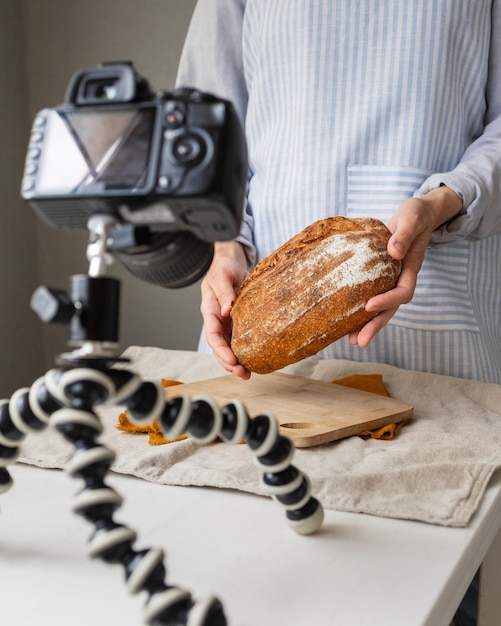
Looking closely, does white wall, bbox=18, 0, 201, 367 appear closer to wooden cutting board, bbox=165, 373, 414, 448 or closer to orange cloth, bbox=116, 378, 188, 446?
wooden cutting board, bbox=165, 373, 414, 448

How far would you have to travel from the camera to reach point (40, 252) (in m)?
2.63

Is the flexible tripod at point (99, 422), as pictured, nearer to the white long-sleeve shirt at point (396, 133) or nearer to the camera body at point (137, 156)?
the camera body at point (137, 156)

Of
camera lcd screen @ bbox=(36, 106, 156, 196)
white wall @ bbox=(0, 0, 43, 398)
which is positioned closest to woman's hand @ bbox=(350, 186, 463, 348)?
camera lcd screen @ bbox=(36, 106, 156, 196)

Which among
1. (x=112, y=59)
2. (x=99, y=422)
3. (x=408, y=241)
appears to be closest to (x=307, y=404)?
(x=408, y=241)

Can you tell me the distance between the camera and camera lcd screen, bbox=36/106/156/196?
0.48 meters

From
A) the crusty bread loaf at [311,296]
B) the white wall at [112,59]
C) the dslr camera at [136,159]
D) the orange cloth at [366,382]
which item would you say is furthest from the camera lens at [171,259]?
the white wall at [112,59]

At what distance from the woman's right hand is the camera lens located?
0.46 meters

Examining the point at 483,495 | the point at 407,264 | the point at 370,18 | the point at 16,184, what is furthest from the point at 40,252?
the point at 483,495

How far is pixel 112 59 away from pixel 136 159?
6.97 ft

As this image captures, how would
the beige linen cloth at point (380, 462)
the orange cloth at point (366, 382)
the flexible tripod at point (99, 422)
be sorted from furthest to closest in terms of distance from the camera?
the orange cloth at point (366, 382) < the beige linen cloth at point (380, 462) < the flexible tripod at point (99, 422)

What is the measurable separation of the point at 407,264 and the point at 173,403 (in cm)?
63

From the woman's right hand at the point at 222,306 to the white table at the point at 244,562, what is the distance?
32 cm

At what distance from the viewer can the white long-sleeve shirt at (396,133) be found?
4.07ft

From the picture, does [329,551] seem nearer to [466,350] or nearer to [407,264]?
[407,264]
